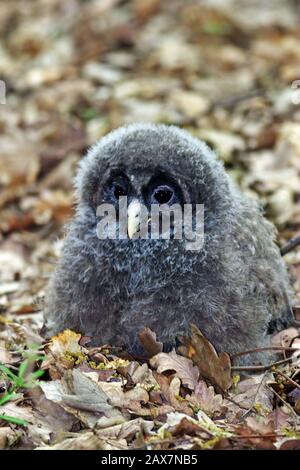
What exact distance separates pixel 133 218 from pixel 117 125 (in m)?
4.63

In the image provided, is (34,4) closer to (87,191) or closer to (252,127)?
(252,127)

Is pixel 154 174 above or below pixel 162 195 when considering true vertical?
above

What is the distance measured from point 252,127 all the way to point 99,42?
3.38 meters

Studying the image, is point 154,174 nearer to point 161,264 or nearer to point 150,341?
point 161,264

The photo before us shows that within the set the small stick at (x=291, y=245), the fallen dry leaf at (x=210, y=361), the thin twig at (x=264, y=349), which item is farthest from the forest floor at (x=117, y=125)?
the small stick at (x=291, y=245)

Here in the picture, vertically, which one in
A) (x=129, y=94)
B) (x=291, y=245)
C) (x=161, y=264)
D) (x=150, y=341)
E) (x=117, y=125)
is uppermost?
(x=129, y=94)

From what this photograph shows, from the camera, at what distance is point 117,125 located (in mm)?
9336

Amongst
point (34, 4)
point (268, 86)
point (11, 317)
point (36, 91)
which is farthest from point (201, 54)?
point (11, 317)

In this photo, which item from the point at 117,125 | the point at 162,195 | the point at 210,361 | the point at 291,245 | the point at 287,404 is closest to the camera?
the point at 287,404

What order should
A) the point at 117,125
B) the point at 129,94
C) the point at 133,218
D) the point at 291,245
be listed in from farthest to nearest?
the point at 129,94 → the point at 117,125 → the point at 291,245 → the point at 133,218

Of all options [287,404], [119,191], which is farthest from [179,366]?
[119,191]

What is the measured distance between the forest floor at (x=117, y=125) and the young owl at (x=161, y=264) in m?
0.19

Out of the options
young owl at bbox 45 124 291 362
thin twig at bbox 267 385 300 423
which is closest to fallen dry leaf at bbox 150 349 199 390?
young owl at bbox 45 124 291 362
